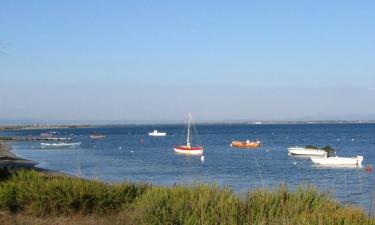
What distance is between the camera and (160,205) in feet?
36.7

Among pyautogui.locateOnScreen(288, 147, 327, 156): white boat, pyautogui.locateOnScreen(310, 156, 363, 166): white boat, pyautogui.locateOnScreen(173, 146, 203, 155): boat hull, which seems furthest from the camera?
pyautogui.locateOnScreen(173, 146, 203, 155): boat hull

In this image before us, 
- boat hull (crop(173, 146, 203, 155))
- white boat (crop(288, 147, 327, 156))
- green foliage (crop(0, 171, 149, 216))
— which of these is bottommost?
boat hull (crop(173, 146, 203, 155))

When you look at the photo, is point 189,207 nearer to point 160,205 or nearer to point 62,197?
point 160,205

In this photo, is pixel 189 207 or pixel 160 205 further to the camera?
pixel 160 205

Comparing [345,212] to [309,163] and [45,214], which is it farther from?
[309,163]

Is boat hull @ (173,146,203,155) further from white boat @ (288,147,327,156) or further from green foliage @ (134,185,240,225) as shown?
green foliage @ (134,185,240,225)

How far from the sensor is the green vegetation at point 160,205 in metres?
9.70

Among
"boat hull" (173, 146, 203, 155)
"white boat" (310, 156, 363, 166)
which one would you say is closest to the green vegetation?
"white boat" (310, 156, 363, 166)

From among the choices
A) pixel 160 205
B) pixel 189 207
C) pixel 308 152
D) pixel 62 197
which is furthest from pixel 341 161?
pixel 189 207

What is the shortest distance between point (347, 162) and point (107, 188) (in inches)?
1801

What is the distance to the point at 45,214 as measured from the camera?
13.1 metres

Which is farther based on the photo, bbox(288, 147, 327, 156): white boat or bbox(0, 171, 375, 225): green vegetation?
bbox(288, 147, 327, 156): white boat

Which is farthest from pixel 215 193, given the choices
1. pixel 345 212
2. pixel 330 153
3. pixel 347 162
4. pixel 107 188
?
pixel 330 153

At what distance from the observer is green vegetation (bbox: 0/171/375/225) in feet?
31.8
